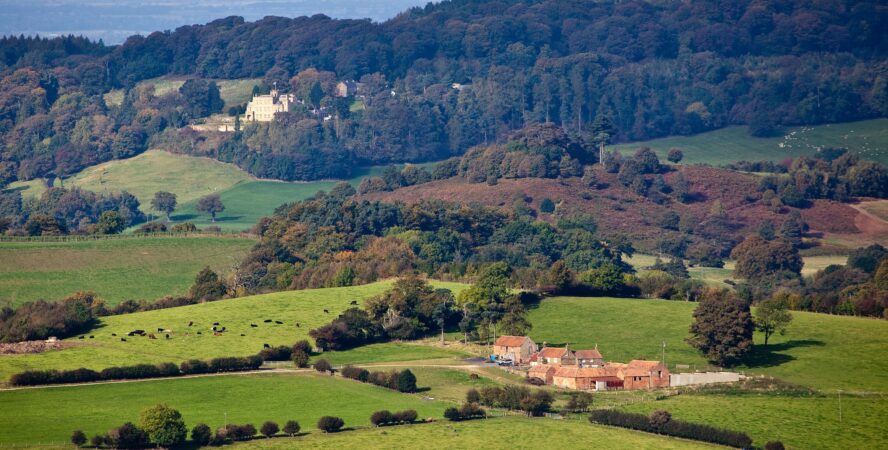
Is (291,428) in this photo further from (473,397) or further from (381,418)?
(473,397)

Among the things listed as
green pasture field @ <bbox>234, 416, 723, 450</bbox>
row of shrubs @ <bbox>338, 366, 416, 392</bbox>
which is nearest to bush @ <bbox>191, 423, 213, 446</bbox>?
green pasture field @ <bbox>234, 416, 723, 450</bbox>

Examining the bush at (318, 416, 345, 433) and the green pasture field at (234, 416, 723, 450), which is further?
the bush at (318, 416, 345, 433)

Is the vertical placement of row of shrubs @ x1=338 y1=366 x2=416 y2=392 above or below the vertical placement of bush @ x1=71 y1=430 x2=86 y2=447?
above

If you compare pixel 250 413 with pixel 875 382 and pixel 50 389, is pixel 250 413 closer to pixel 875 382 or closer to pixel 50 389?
pixel 50 389

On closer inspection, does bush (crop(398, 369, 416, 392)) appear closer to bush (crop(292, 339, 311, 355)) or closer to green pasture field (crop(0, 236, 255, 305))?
bush (crop(292, 339, 311, 355))

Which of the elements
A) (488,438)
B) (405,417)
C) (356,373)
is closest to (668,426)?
(488,438)

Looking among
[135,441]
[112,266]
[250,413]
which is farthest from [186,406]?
[112,266]
